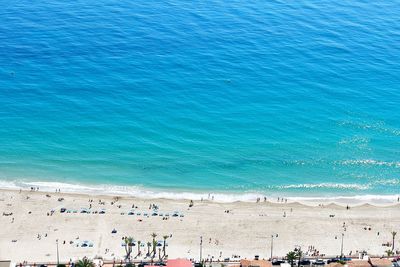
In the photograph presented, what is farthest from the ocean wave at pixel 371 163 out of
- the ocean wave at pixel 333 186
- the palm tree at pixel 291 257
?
the palm tree at pixel 291 257

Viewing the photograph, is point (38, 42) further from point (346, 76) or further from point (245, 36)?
point (346, 76)

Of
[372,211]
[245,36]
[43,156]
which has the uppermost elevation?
[245,36]

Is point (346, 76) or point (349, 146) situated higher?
point (346, 76)

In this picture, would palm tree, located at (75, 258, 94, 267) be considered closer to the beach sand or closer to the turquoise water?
the beach sand

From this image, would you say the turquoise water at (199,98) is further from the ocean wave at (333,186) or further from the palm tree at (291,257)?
the palm tree at (291,257)

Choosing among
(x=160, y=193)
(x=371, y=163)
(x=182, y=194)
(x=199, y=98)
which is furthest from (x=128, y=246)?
(x=371, y=163)

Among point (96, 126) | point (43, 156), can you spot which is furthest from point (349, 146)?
point (43, 156)
